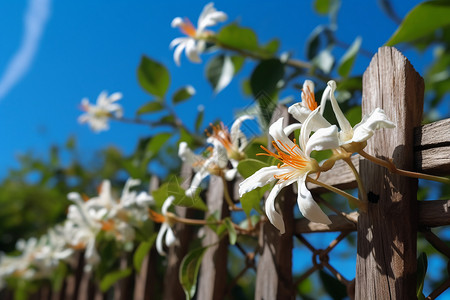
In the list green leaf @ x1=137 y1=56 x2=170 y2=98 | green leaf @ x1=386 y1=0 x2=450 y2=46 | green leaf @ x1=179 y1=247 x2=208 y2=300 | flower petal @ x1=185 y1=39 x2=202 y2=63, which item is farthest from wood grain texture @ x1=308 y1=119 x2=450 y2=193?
green leaf @ x1=137 y1=56 x2=170 y2=98

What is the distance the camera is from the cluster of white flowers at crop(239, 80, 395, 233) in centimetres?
44

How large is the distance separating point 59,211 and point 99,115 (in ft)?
2.59

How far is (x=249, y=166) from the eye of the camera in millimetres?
610

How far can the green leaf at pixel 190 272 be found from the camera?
0.75 meters

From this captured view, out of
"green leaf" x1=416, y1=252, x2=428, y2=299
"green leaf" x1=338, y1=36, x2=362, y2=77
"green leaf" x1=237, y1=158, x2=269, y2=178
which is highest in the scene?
"green leaf" x1=338, y1=36, x2=362, y2=77

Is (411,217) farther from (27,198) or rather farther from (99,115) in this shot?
(27,198)

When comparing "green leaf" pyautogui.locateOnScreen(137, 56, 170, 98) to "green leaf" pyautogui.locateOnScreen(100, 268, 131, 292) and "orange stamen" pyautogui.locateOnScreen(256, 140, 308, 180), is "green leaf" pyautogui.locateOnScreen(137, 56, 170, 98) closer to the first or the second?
"green leaf" pyautogui.locateOnScreen(100, 268, 131, 292)

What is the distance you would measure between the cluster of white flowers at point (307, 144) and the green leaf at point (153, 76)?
0.83 m

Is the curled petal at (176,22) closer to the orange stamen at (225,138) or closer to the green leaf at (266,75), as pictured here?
the green leaf at (266,75)

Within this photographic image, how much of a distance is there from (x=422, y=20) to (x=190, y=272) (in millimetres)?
603

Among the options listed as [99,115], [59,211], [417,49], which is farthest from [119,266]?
[417,49]

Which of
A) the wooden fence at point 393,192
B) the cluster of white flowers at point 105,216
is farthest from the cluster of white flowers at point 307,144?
the cluster of white flowers at point 105,216

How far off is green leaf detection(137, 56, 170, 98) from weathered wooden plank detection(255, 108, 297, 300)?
2.06 ft

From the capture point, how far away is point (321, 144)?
426 millimetres
